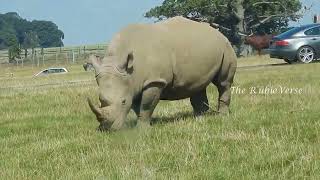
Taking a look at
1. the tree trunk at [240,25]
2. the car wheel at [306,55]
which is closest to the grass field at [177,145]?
the car wheel at [306,55]

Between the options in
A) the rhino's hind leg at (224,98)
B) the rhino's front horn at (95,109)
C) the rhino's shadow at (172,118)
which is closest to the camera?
the rhino's front horn at (95,109)

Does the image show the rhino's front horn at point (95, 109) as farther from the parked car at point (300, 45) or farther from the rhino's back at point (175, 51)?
the parked car at point (300, 45)

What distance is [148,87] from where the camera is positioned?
30.3ft

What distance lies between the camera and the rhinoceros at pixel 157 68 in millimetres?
8719

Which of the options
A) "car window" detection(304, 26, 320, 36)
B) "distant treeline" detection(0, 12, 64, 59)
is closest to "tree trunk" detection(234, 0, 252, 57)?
"car window" detection(304, 26, 320, 36)

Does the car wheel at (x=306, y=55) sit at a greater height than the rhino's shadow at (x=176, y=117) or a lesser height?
lesser

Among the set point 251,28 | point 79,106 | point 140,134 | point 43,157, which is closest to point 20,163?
point 43,157

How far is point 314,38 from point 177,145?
19.3 metres

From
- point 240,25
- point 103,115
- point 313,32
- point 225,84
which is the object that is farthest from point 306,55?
point 240,25

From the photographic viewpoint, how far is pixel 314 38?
2559cm

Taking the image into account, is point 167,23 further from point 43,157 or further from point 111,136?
point 43,157

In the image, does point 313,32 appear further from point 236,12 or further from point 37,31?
point 37,31

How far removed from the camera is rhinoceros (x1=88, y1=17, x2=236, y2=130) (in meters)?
8.72

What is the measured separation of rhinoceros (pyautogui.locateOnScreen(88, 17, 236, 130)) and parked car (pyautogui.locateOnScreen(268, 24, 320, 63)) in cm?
1510
